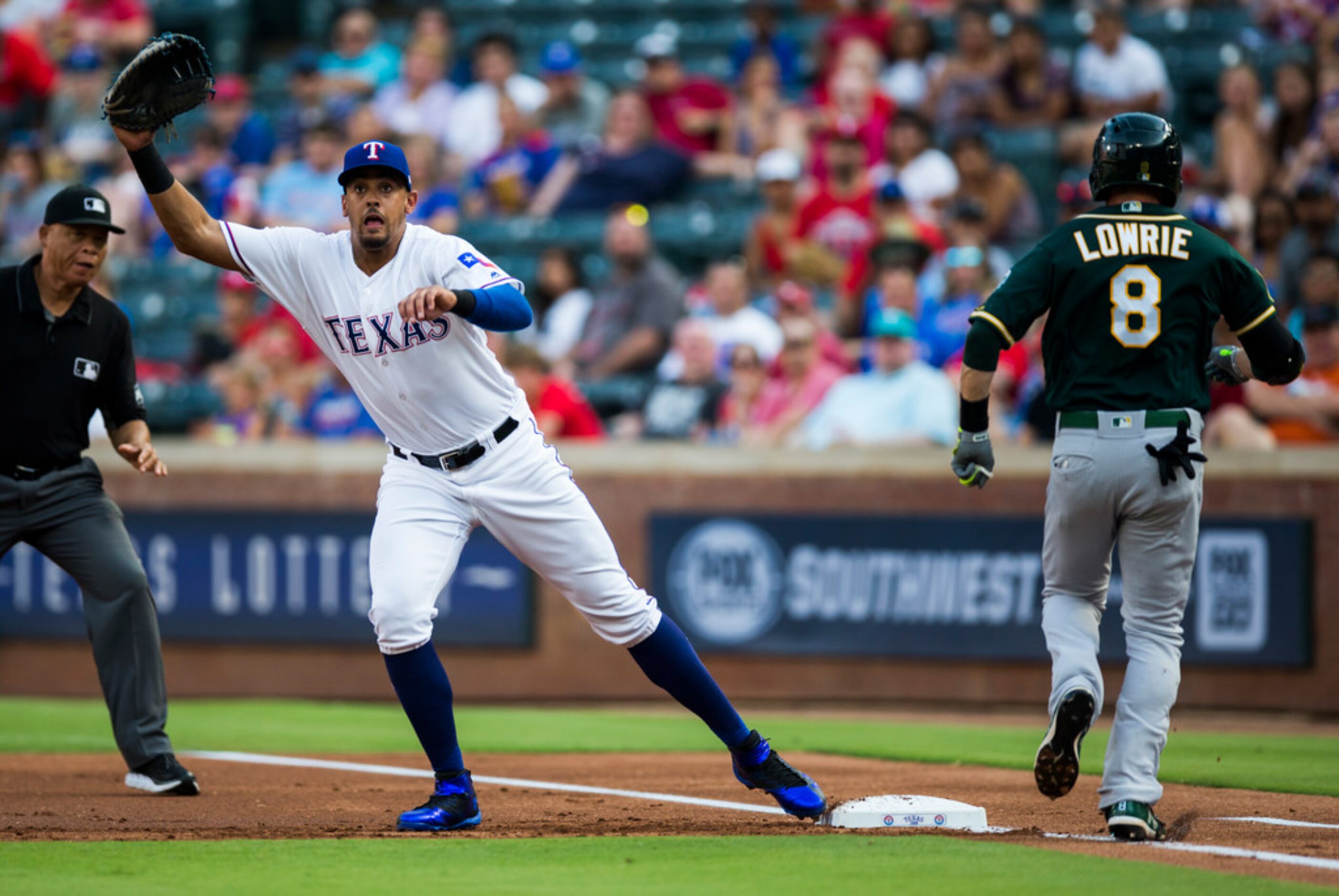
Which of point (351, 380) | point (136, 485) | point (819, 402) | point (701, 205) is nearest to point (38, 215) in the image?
point (136, 485)

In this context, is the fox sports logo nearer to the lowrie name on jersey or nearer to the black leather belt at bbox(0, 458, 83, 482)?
the black leather belt at bbox(0, 458, 83, 482)

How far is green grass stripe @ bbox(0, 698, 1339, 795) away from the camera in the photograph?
25.0 feet

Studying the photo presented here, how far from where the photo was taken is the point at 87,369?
6691mm

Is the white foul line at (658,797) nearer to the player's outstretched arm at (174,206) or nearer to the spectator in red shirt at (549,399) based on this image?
the player's outstretched arm at (174,206)

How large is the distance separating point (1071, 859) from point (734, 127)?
10.1 metres

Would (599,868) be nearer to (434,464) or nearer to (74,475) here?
(434,464)

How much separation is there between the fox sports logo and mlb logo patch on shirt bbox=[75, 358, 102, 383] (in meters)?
5.07

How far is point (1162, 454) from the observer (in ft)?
17.1

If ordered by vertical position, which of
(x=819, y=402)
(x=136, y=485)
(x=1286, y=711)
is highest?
(x=819, y=402)

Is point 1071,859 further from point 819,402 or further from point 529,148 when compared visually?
point 529,148

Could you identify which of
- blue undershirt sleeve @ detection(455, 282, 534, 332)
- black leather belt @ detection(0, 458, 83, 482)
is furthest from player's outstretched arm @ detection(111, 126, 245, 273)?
black leather belt @ detection(0, 458, 83, 482)

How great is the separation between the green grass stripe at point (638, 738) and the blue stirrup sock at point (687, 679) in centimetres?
224

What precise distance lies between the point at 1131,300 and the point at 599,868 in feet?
7.57

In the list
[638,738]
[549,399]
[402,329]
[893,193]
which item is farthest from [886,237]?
[402,329]
